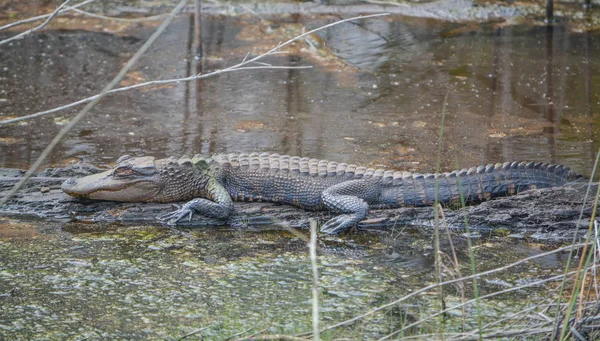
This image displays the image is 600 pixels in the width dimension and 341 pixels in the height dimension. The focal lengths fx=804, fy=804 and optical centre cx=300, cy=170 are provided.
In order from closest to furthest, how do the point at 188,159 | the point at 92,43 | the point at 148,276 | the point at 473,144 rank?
the point at 148,276 → the point at 188,159 → the point at 473,144 → the point at 92,43

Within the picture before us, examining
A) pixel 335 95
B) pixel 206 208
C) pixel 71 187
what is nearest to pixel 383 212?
pixel 206 208

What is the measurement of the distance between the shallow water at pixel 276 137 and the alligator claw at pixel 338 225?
99 mm

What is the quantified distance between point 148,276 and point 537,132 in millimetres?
4534

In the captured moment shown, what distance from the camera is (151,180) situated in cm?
582

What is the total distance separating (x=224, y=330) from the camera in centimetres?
389

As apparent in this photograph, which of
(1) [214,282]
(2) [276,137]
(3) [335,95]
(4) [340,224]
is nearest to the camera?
(1) [214,282]

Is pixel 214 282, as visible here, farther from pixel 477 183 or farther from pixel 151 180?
pixel 477 183

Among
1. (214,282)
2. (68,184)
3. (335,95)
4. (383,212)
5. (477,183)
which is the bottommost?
(214,282)

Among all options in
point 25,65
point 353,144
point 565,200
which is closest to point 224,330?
point 565,200

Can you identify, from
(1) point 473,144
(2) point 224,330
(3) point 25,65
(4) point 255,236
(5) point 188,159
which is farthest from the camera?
(3) point 25,65

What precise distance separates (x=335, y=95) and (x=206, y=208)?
370 centimetres

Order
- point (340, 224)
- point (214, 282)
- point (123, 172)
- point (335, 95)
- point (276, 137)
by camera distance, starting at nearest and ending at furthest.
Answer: point (214, 282), point (340, 224), point (123, 172), point (276, 137), point (335, 95)

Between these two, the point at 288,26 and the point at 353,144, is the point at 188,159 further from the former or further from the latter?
the point at 288,26

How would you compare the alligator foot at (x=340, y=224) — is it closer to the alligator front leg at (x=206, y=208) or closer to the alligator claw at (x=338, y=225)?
the alligator claw at (x=338, y=225)
